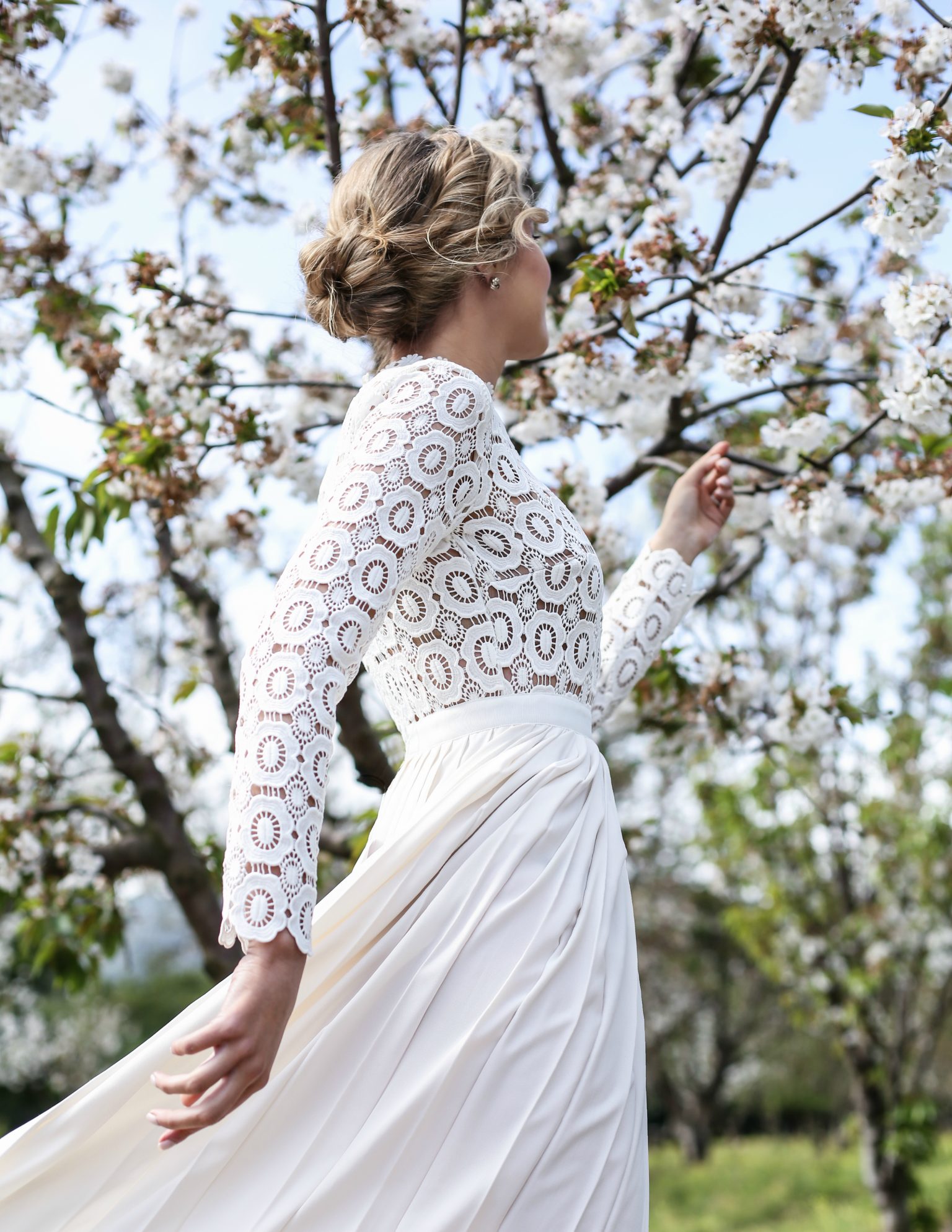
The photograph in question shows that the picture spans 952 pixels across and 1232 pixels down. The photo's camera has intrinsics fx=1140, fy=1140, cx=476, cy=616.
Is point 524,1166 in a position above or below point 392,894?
below

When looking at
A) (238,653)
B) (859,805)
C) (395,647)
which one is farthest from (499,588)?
(859,805)

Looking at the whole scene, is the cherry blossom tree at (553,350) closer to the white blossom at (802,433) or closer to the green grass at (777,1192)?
the white blossom at (802,433)

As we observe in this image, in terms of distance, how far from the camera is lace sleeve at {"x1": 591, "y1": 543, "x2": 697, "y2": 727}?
1.85 metres

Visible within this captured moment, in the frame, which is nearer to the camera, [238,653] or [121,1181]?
[121,1181]

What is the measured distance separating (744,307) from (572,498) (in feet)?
→ 2.05

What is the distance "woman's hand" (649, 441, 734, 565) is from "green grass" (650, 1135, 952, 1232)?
353 inches

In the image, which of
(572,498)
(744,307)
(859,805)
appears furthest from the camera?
(859,805)

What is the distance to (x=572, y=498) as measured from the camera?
9.64ft

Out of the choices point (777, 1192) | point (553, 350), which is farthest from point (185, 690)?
point (777, 1192)

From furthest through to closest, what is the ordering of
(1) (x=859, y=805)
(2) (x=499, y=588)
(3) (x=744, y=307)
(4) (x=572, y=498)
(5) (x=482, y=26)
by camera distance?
(1) (x=859, y=805)
(5) (x=482, y=26)
(4) (x=572, y=498)
(3) (x=744, y=307)
(2) (x=499, y=588)

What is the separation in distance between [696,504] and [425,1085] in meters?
1.23

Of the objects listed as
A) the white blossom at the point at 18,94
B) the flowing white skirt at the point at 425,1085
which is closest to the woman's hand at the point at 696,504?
the flowing white skirt at the point at 425,1085

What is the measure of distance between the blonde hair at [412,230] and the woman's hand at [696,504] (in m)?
0.62

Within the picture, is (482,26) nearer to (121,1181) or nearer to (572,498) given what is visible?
(572,498)
